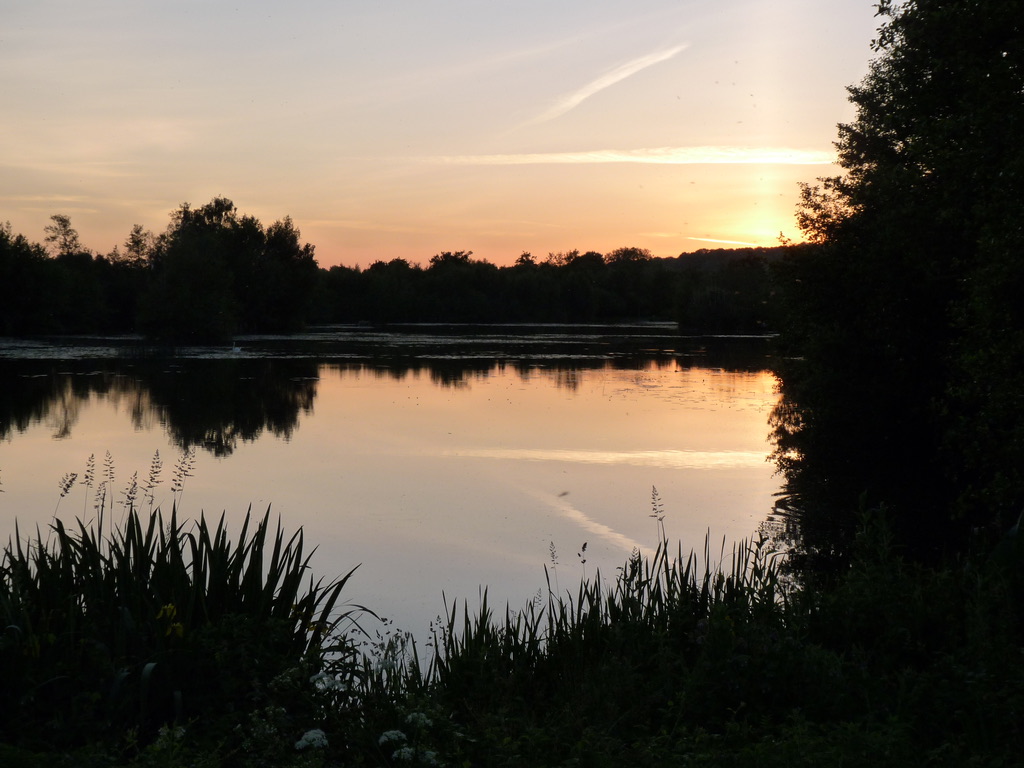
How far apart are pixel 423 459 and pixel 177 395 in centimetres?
1295

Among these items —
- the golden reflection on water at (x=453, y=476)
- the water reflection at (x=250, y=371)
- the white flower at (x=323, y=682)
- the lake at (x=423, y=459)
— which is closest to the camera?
the white flower at (x=323, y=682)

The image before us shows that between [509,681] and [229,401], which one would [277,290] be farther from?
[509,681]

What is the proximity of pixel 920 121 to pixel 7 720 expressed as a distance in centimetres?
1253

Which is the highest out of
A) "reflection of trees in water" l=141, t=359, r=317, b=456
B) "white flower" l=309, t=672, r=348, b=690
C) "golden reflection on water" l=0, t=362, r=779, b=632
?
"white flower" l=309, t=672, r=348, b=690

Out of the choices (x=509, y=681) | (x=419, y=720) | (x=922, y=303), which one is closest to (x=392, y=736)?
(x=419, y=720)

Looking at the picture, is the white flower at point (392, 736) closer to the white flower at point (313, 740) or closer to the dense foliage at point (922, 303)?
the white flower at point (313, 740)

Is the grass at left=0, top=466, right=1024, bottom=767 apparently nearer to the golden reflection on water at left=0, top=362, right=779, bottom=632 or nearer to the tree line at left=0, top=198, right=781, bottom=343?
the golden reflection on water at left=0, top=362, right=779, bottom=632

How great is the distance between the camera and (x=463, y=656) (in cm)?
639

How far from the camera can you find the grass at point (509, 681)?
195 inches

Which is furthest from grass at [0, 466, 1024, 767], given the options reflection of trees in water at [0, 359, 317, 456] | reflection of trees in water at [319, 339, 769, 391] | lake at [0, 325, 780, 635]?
reflection of trees in water at [319, 339, 769, 391]

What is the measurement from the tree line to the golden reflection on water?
485 centimetres

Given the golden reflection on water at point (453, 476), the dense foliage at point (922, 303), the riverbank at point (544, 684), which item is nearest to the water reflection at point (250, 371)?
the golden reflection on water at point (453, 476)

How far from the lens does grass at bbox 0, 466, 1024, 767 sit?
4.96 m

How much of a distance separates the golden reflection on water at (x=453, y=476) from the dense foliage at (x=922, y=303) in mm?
1567
